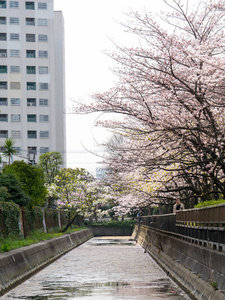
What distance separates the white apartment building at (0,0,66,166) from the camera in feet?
374

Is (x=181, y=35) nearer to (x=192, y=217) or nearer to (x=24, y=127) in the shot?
(x=192, y=217)

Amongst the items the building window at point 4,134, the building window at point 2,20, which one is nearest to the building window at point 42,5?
the building window at point 2,20

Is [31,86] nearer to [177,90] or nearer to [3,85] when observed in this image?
[3,85]

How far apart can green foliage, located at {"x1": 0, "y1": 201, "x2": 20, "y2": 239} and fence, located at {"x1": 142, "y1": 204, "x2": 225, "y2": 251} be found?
7800mm

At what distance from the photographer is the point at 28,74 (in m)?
115

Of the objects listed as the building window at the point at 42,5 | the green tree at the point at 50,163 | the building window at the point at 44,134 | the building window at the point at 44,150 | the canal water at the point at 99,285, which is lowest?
the canal water at the point at 99,285

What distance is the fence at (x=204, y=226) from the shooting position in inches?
549

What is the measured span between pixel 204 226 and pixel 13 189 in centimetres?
2060

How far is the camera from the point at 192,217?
66.0 feet

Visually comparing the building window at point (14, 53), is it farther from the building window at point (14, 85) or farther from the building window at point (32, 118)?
the building window at point (32, 118)

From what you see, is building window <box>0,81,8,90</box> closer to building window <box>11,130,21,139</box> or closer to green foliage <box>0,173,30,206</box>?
building window <box>11,130,21,139</box>

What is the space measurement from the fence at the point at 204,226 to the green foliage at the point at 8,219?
7800mm

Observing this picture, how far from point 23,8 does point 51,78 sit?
48.4 ft

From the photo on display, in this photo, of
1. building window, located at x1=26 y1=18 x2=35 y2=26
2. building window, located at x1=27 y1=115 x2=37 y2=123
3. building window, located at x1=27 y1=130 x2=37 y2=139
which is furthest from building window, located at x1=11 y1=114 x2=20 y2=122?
building window, located at x1=26 y1=18 x2=35 y2=26
